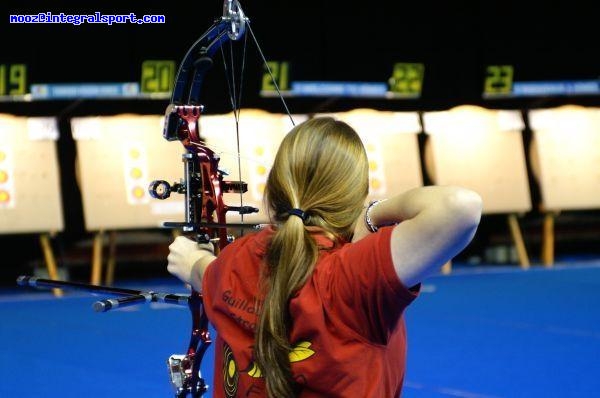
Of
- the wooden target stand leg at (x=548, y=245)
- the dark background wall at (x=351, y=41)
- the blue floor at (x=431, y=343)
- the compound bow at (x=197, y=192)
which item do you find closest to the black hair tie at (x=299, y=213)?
the compound bow at (x=197, y=192)

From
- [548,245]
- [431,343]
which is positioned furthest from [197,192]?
[548,245]

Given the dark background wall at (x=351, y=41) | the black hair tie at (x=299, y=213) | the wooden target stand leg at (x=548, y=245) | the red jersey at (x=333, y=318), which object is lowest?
the wooden target stand leg at (x=548, y=245)

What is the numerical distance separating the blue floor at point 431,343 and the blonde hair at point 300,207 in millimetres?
1314

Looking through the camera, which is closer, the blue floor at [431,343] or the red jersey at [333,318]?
the red jersey at [333,318]

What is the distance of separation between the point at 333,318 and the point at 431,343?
3.55 m

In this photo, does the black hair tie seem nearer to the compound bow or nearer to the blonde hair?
the blonde hair

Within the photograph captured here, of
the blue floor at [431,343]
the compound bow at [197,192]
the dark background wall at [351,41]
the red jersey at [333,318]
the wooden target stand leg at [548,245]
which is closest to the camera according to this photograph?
the red jersey at [333,318]

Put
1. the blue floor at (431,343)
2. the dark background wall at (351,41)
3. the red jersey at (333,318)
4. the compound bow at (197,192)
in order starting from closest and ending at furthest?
1. the red jersey at (333,318)
2. the compound bow at (197,192)
3. the blue floor at (431,343)
4. the dark background wall at (351,41)

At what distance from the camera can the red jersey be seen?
1333mm

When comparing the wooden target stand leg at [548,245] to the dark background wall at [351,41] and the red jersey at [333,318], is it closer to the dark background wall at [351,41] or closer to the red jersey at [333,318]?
the dark background wall at [351,41]

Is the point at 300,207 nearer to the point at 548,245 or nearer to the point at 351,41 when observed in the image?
the point at 548,245

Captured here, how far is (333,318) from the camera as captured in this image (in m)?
1.36

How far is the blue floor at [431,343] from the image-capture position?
383cm

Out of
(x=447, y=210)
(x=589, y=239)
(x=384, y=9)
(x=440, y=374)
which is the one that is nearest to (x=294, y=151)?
(x=447, y=210)
